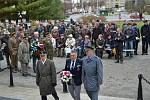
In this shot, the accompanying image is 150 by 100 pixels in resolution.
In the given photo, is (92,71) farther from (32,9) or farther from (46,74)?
(32,9)

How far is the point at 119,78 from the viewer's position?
1722 cm

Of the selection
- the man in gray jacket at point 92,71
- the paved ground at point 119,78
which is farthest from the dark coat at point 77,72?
the paved ground at point 119,78

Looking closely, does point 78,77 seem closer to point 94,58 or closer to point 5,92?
point 94,58

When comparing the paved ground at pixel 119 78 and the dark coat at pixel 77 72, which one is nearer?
the dark coat at pixel 77 72

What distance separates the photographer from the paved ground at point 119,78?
48.5 ft

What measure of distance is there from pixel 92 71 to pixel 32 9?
2832 cm

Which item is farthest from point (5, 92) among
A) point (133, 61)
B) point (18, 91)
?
point (133, 61)

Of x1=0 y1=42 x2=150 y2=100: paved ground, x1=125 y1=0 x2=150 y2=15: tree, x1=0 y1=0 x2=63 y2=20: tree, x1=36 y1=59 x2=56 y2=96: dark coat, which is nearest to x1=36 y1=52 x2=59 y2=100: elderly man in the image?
x1=36 y1=59 x2=56 y2=96: dark coat

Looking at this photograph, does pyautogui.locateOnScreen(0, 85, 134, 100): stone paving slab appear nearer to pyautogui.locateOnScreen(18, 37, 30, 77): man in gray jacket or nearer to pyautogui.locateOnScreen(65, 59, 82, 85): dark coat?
pyautogui.locateOnScreen(18, 37, 30, 77): man in gray jacket

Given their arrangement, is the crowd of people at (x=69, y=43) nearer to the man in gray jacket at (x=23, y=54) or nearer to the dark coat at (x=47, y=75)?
the man in gray jacket at (x=23, y=54)

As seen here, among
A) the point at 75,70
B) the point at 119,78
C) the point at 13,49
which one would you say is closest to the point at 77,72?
the point at 75,70

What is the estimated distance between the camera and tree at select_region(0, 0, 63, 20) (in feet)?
89.6

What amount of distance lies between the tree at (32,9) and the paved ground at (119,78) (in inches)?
261

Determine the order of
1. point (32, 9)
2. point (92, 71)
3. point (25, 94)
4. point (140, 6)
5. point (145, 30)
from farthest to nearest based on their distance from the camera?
point (140, 6), point (32, 9), point (145, 30), point (25, 94), point (92, 71)
